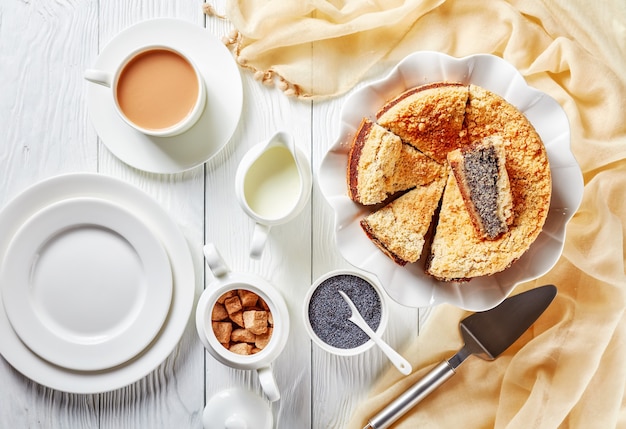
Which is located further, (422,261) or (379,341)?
(379,341)

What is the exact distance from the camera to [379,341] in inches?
60.9

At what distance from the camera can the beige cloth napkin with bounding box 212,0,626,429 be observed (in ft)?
5.07

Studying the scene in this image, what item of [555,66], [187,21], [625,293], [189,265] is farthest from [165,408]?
[555,66]

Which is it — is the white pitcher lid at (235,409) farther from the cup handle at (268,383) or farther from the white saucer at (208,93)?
the white saucer at (208,93)

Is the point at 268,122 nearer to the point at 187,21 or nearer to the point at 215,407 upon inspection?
the point at 187,21

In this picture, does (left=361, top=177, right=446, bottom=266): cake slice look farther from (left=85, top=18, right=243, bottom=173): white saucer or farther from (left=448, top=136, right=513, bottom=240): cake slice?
(left=85, top=18, right=243, bottom=173): white saucer

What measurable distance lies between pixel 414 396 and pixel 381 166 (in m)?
0.66

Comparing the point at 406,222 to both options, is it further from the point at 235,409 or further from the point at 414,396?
the point at 235,409

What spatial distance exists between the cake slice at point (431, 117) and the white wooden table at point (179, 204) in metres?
0.36

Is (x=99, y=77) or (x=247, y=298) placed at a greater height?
(x=99, y=77)

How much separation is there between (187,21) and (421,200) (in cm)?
76

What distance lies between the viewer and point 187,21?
1.57 metres

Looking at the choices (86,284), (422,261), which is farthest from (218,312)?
(422,261)

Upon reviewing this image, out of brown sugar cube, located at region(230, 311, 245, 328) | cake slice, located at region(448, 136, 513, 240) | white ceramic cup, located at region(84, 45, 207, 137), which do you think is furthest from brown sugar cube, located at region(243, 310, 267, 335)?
cake slice, located at region(448, 136, 513, 240)
